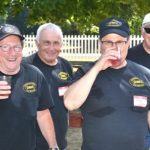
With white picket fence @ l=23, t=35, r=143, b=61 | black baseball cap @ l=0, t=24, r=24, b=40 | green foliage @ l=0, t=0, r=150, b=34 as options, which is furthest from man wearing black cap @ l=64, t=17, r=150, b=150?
white picket fence @ l=23, t=35, r=143, b=61

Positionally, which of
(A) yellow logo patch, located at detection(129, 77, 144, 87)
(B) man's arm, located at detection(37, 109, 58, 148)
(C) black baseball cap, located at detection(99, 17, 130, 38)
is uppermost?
(C) black baseball cap, located at detection(99, 17, 130, 38)

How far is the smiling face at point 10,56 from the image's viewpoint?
3701mm

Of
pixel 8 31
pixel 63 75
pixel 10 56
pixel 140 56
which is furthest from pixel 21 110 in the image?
pixel 140 56

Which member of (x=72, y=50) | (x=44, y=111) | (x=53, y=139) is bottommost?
(x=72, y=50)

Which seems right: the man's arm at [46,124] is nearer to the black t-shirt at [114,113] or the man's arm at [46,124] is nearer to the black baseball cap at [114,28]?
the black t-shirt at [114,113]

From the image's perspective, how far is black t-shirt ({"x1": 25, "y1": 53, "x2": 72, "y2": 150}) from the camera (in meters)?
4.73

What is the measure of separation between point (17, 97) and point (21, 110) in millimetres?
111

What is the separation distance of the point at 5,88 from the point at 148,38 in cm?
188

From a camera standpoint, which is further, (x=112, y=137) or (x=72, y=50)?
(x=72, y=50)

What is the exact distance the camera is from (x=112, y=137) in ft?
10.7

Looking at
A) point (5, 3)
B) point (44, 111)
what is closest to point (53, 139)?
point (44, 111)

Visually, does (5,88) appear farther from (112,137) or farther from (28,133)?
(112,137)

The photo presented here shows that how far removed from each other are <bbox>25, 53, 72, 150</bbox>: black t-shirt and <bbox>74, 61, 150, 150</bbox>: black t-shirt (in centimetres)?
139

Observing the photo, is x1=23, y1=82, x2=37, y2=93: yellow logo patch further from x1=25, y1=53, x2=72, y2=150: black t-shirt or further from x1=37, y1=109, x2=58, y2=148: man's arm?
x1=25, y1=53, x2=72, y2=150: black t-shirt
